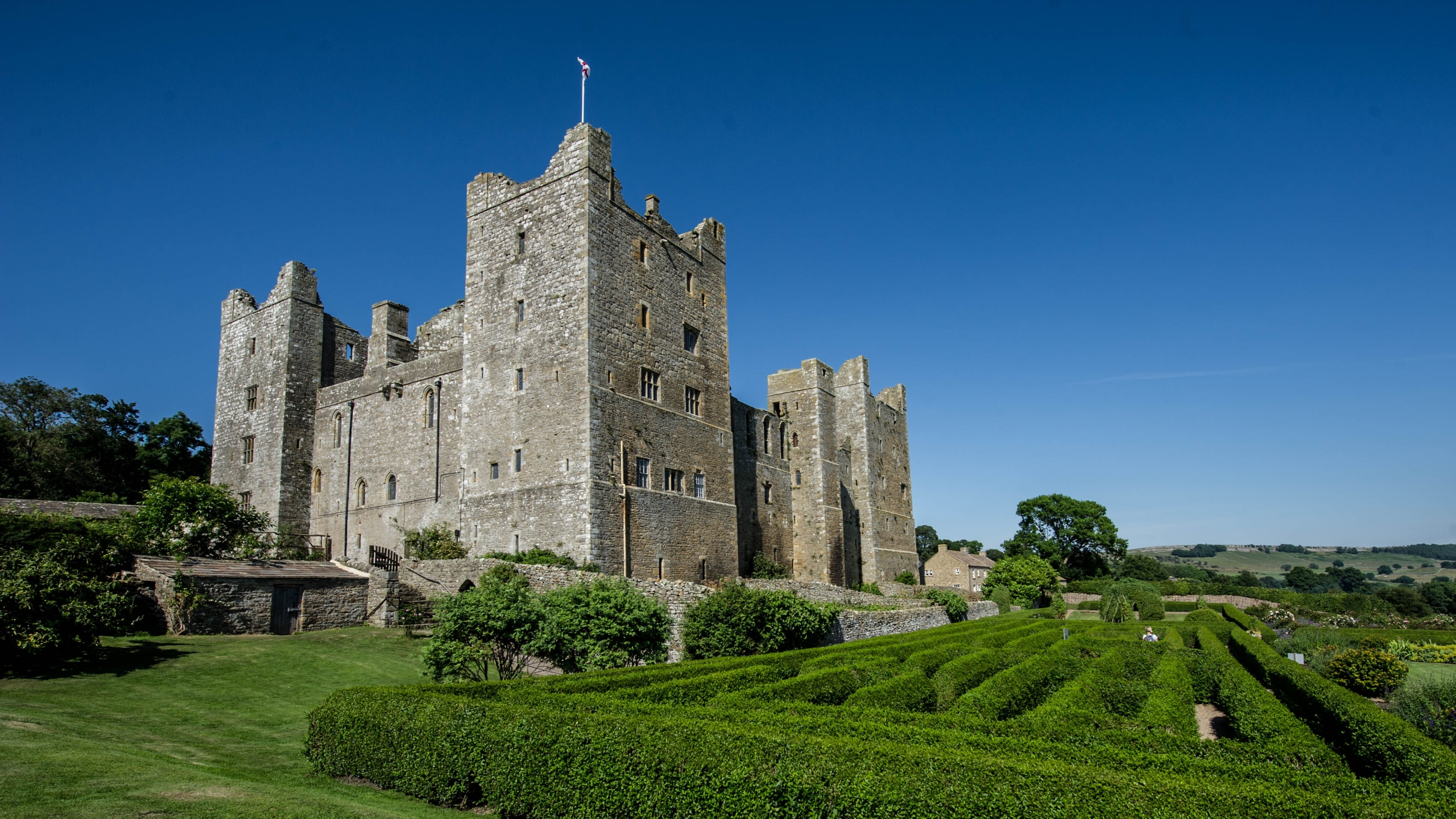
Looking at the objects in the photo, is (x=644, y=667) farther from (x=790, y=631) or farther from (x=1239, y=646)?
(x=1239, y=646)

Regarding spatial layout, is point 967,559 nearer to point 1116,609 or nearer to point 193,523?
point 1116,609

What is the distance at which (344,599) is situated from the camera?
28016 millimetres

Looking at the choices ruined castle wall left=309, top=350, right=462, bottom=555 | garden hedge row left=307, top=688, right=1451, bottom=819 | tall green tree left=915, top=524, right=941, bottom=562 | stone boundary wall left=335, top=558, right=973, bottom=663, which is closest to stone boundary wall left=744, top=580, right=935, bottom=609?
stone boundary wall left=335, top=558, right=973, bottom=663

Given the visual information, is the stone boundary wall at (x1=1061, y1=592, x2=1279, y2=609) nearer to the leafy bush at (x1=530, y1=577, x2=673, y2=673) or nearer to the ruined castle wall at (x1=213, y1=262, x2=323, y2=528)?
the leafy bush at (x1=530, y1=577, x2=673, y2=673)

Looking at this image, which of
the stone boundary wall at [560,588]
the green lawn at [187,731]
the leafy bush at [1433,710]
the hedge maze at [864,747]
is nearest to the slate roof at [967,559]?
the stone boundary wall at [560,588]

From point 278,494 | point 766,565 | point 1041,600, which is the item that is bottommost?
point 1041,600

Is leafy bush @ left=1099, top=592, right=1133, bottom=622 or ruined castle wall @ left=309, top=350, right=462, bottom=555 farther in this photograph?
leafy bush @ left=1099, top=592, right=1133, bottom=622

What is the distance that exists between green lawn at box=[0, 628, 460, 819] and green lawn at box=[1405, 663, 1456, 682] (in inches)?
1172

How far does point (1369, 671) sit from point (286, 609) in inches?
1360

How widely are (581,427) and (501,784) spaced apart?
18575 mm

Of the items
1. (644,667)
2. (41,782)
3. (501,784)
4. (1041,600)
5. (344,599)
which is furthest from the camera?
(1041,600)

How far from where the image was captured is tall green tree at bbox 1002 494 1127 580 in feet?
289

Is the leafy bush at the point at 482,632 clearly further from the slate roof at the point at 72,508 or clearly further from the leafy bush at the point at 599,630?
the slate roof at the point at 72,508

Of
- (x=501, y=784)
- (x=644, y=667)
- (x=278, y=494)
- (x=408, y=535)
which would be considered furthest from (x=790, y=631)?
(x=278, y=494)
